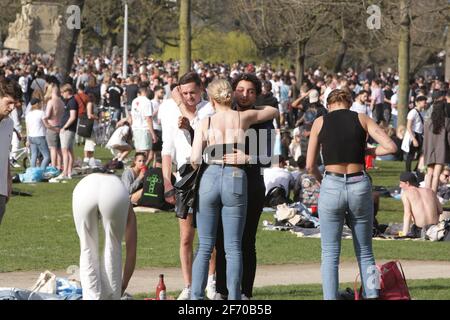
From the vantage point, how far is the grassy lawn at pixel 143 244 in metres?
13.7

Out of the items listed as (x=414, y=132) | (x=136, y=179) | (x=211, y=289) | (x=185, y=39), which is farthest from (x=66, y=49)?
(x=211, y=289)

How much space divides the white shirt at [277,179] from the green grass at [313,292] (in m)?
6.85

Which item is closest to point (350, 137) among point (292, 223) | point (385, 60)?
point (292, 223)

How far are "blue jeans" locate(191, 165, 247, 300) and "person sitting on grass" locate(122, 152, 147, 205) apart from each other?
848cm

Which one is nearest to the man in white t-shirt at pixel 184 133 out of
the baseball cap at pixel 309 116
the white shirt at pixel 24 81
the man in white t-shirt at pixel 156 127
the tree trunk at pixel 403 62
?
the man in white t-shirt at pixel 156 127

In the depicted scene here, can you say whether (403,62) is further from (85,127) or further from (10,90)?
(10,90)

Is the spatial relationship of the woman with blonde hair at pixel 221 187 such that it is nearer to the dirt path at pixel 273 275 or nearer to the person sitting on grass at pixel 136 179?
the dirt path at pixel 273 275

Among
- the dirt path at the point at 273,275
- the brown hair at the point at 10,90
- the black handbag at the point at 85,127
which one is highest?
the brown hair at the point at 10,90

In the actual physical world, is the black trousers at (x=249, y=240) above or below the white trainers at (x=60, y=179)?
above

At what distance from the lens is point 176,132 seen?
35.3ft

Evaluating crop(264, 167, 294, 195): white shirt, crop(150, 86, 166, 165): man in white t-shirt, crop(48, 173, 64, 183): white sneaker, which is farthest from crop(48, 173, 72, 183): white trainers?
crop(264, 167, 294, 195): white shirt

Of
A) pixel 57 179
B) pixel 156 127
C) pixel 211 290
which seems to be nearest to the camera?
pixel 211 290

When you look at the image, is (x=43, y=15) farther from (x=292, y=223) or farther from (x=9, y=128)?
(x=9, y=128)

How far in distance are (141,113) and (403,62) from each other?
8.09m
